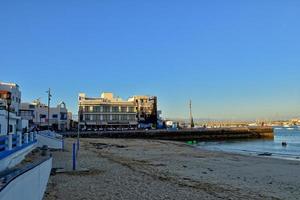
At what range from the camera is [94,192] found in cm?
1134

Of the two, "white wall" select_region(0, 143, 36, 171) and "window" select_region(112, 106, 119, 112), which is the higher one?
"window" select_region(112, 106, 119, 112)

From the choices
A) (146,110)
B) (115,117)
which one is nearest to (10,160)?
(115,117)

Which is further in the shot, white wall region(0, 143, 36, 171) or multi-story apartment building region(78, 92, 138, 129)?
multi-story apartment building region(78, 92, 138, 129)

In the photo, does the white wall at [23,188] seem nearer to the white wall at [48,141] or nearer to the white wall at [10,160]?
the white wall at [10,160]

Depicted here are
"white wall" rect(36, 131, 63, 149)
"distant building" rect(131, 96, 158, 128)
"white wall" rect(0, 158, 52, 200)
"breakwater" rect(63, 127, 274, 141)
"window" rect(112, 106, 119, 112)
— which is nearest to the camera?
"white wall" rect(0, 158, 52, 200)

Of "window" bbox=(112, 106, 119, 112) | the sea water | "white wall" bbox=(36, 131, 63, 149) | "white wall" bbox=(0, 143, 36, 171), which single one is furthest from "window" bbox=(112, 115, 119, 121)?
"white wall" bbox=(0, 143, 36, 171)

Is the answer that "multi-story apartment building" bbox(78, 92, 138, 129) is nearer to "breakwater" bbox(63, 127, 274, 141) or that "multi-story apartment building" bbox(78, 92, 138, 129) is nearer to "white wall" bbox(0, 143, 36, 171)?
"breakwater" bbox(63, 127, 274, 141)

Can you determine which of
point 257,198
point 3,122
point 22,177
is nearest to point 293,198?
point 257,198

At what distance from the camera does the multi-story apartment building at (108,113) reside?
114m

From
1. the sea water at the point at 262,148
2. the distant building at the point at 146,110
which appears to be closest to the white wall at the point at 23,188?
the sea water at the point at 262,148

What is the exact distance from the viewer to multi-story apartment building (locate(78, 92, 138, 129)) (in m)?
114

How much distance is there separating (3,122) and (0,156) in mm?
12554

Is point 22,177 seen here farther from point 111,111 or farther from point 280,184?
point 111,111

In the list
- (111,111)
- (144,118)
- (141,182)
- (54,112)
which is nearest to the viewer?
(141,182)
